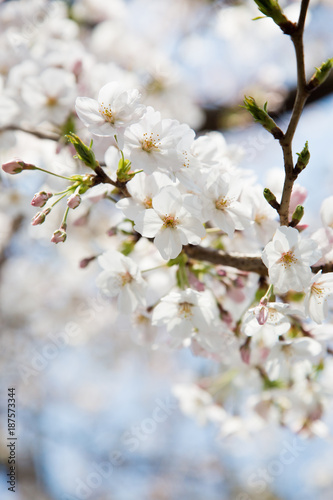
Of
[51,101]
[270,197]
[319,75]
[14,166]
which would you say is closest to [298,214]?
[270,197]

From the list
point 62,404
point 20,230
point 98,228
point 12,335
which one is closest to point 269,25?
point 98,228

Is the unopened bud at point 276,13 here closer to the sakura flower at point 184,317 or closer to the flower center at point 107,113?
the flower center at point 107,113

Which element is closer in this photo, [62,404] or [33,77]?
[33,77]

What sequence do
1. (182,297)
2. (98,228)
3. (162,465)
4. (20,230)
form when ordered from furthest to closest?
(162,465) → (98,228) → (20,230) → (182,297)

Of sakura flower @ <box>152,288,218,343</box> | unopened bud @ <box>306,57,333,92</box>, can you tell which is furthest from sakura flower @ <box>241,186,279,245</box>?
unopened bud @ <box>306,57,333,92</box>

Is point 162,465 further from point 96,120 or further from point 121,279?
point 96,120

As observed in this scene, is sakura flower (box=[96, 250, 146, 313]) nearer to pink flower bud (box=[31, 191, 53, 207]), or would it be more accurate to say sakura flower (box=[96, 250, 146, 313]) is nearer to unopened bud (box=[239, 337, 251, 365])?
pink flower bud (box=[31, 191, 53, 207])

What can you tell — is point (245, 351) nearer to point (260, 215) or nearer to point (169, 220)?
point (260, 215)
